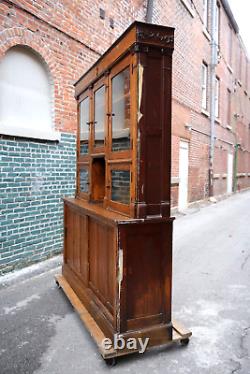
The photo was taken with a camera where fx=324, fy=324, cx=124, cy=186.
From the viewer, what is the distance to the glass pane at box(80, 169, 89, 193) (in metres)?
3.74

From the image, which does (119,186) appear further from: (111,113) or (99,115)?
(99,115)

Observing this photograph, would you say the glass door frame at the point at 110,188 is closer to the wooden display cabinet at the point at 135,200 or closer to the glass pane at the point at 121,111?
the wooden display cabinet at the point at 135,200

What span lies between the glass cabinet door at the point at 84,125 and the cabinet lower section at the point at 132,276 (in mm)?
1033

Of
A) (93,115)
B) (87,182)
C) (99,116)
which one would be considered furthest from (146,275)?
(93,115)

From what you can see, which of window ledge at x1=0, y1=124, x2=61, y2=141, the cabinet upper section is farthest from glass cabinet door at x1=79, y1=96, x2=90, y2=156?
window ledge at x1=0, y1=124, x2=61, y2=141

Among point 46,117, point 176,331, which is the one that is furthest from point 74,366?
point 46,117

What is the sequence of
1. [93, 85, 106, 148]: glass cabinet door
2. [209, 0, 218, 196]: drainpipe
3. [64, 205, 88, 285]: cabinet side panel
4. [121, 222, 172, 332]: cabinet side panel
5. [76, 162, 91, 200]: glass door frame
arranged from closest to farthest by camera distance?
1. [121, 222, 172, 332]: cabinet side panel
2. [93, 85, 106, 148]: glass cabinet door
3. [64, 205, 88, 285]: cabinet side panel
4. [76, 162, 91, 200]: glass door frame
5. [209, 0, 218, 196]: drainpipe

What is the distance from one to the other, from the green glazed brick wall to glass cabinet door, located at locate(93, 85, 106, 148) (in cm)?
152

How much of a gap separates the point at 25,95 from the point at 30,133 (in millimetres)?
570

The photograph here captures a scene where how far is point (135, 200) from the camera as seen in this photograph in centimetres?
259

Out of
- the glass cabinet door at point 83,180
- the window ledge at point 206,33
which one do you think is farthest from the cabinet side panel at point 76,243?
the window ledge at point 206,33

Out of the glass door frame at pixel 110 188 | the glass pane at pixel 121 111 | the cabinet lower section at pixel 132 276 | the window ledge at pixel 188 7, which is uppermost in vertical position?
the window ledge at pixel 188 7

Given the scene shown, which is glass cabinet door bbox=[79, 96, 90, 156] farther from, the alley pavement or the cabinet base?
the alley pavement

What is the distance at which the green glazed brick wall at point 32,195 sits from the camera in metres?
4.36
